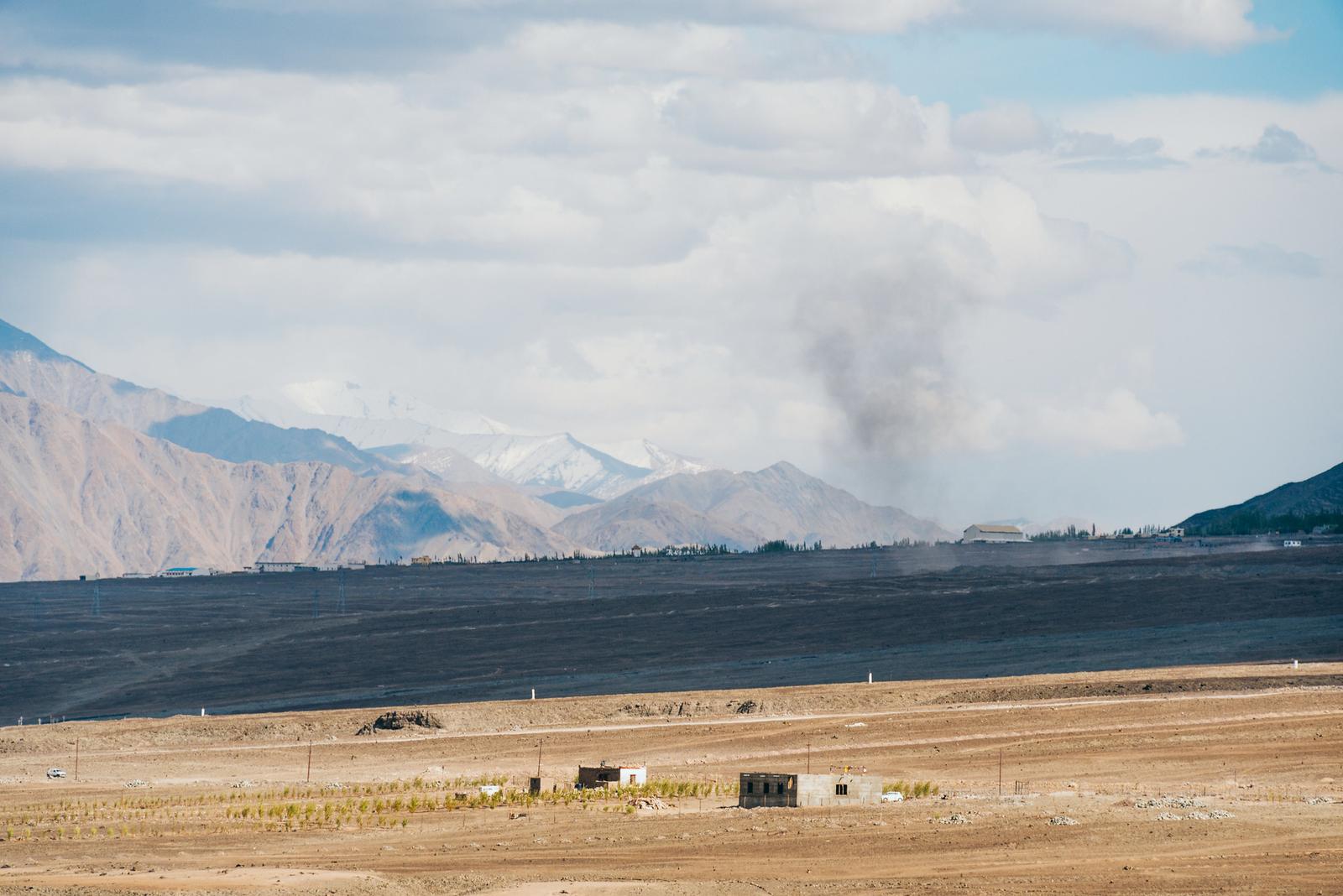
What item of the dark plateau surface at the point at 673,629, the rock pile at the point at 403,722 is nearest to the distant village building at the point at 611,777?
the rock pile at the point at 403,722

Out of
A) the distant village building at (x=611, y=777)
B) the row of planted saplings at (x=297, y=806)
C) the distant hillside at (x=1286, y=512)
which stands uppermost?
the distant hillside at (x=1286, y=512)

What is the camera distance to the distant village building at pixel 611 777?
53.4m

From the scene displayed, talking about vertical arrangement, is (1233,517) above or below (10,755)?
above

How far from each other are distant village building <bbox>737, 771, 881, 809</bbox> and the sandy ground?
3.06ft

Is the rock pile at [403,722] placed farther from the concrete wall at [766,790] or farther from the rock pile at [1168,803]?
the rock pile at [1168,803]

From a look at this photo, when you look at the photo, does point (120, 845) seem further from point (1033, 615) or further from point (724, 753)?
point (1033, 615)

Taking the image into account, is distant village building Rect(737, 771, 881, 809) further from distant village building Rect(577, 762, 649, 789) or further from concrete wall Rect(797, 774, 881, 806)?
distant village building Rect(577, 762, 649, 789)

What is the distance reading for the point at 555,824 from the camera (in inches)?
1826

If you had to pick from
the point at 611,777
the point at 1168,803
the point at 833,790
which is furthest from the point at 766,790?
the point at 1168,803

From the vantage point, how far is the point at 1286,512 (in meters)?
166

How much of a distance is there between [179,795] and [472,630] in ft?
195

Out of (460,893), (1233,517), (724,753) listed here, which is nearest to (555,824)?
(460,893)

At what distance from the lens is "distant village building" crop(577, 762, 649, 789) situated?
53.4 m

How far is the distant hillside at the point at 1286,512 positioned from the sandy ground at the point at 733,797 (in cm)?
8099
